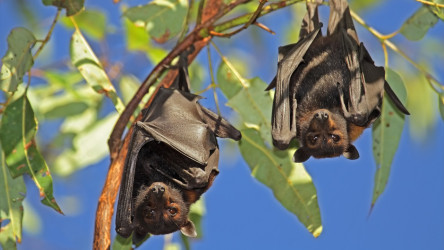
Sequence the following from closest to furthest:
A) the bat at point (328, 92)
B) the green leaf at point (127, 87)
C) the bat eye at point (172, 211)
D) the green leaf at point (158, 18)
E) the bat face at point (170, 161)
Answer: the bat at point (328, 92), the bat face at point (170, 161), the bat eye at point (172, 211), the green leaf at point (158, 18), the green leaf at point (127, 87)

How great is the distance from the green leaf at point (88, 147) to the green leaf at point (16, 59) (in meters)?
1.67

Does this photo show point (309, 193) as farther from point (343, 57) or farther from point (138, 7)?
point (138, 7)

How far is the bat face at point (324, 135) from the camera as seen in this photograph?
13.2 feet

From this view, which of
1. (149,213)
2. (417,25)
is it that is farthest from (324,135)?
(417,25)

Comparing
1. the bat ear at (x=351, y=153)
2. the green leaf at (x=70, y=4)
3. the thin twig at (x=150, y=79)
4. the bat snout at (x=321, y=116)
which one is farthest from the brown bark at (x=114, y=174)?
the bat ear at (x=351, y=153)

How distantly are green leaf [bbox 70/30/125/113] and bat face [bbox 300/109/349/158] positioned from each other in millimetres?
1381

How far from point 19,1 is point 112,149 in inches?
91.4

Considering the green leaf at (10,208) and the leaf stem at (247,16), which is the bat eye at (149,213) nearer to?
the green leaf at (10,208)

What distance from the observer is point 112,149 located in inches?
162

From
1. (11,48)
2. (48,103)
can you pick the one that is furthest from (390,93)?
(48,103)

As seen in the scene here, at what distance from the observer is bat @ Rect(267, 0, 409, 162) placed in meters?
3.95

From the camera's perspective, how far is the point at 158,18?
207 inches

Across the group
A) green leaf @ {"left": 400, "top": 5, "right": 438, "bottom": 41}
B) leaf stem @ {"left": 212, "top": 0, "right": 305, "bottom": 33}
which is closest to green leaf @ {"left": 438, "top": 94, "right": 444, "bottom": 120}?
green leaf @ {"left": 400, "top": 5, "right": 438, "bottom": 41}

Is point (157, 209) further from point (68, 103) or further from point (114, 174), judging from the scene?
point (68, 103)
